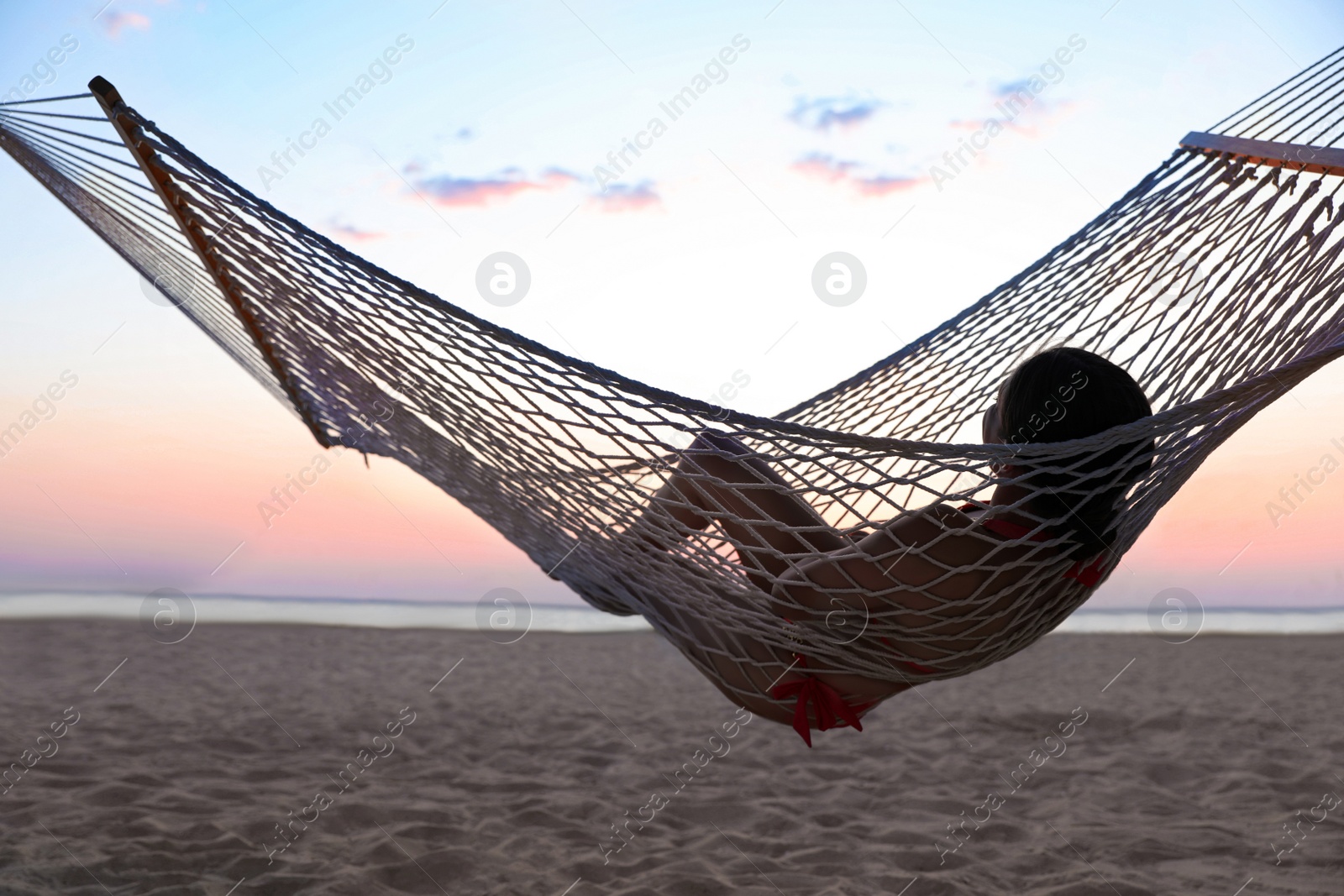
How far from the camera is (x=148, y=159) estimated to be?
1.11 meters

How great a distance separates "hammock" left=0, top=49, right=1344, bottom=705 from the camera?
1.10 meters

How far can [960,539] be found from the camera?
1104 mm

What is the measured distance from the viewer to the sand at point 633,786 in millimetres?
1716

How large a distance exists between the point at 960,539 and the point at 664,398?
409 millimetres

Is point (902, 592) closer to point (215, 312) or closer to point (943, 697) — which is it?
point (215, 312)

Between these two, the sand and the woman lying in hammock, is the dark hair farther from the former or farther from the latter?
the sand

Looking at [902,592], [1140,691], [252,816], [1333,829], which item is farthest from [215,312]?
[1140,691]

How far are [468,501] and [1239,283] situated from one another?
140cm
